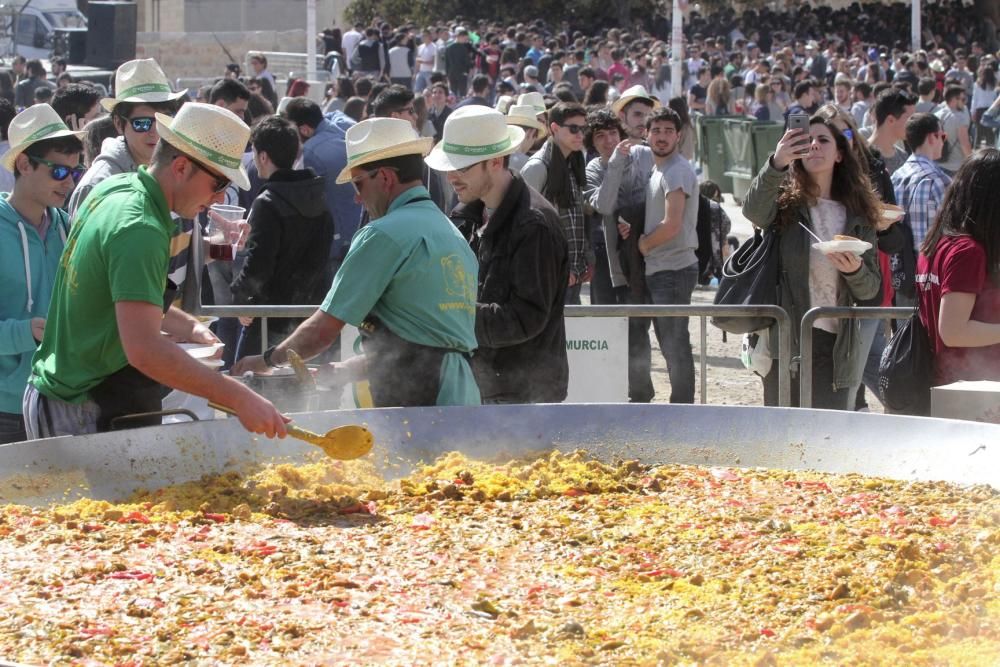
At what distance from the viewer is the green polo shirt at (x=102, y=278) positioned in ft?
12.9

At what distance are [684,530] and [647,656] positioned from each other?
39.8 inches

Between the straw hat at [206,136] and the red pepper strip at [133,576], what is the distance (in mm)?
1213

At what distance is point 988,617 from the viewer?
318cm

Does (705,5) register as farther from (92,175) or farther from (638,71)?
(92,175)

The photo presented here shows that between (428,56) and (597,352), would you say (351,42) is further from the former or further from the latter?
(597,352)

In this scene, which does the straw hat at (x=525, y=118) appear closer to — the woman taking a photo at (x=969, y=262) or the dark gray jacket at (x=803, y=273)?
the dark gray jacket at (x=803, y=273)

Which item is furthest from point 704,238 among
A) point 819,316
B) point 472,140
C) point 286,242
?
point 472,140

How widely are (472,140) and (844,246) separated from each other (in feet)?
6.67

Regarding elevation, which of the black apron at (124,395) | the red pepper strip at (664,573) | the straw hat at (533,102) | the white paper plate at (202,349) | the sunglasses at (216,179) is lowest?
the red pepper strip at (664,573)

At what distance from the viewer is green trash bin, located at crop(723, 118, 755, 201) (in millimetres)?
21047

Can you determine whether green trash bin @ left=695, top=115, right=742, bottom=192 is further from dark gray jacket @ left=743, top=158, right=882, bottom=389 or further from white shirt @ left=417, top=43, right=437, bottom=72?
dark gray jacket @ left=743, top=158, right=882, bottom=389

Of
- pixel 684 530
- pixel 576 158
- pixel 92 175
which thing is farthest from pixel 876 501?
pixel 576 158

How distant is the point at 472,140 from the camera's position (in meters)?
5.41

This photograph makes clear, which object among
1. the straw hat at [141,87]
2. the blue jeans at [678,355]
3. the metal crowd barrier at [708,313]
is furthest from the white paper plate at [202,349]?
the blue jeans at [678,355]
